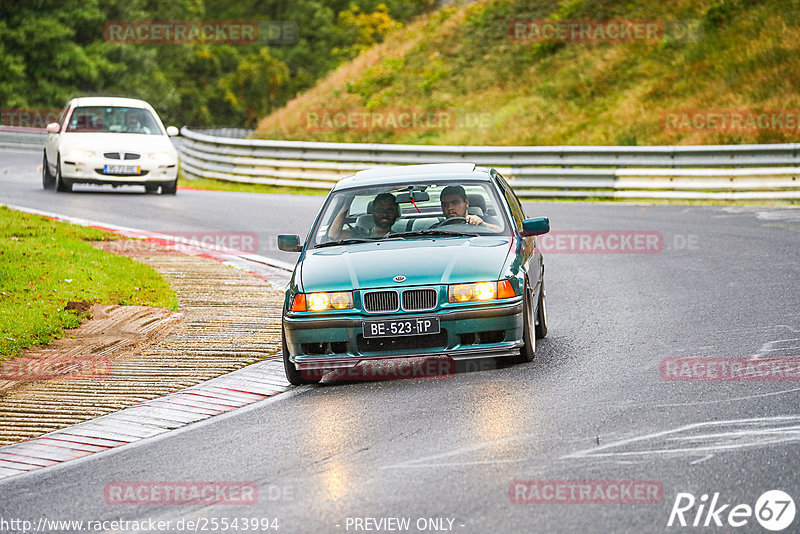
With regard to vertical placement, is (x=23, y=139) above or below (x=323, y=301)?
above

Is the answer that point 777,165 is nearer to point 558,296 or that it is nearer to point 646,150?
point 646,150

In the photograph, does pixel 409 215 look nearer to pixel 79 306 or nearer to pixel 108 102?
pixel 79 306

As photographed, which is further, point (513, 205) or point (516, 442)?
point (513, 205)

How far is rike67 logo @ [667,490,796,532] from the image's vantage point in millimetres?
5148

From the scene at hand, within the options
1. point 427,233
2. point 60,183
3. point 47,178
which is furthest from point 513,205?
point 47,178

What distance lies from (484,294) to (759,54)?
2622 cm

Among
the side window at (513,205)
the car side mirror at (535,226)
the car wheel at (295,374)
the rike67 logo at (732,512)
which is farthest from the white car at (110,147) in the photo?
the rike67 logo at (732,512)

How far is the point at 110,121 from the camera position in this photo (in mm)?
24250

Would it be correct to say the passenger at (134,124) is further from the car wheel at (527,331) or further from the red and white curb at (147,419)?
the car wheel at (527,331)

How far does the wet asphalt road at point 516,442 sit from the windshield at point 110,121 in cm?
1477

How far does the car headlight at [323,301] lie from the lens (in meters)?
8.48

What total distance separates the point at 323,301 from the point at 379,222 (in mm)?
1262

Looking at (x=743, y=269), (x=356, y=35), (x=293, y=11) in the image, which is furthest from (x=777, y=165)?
(x=293, y=11)

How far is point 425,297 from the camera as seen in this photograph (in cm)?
838
